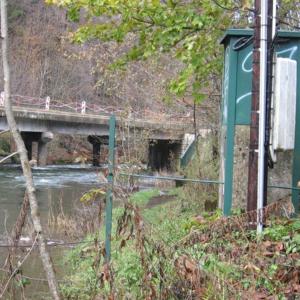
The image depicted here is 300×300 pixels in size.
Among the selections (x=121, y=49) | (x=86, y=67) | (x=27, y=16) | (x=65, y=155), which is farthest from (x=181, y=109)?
(x=27, y=16)

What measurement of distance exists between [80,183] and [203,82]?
58.1 ft

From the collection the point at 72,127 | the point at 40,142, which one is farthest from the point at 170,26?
the point at 40,142

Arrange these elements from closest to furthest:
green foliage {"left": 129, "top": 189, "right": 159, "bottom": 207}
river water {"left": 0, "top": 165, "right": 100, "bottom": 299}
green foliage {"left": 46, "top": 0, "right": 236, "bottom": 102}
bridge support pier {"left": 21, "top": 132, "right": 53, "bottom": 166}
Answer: green foliage {"left": 46, "top": 0, "right": 236, "bottom": 102} → river water {"left": 0, "top": 165, "right": 100, "bottom": 299} → green foliage {"left": 129, "top": 189, "right": 159, "bottom": 207} → bridge support pier {"left": 21, "top": 132, "right": 53, "bottom": 166}

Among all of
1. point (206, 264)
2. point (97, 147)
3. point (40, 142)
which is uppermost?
point (40, 142)

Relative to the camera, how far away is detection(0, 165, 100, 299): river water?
30.4 feet

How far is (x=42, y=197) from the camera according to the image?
69.7ft

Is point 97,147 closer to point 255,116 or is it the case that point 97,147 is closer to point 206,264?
point 255,116

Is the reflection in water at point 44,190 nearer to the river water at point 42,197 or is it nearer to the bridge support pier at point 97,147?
the river water at point 42,197

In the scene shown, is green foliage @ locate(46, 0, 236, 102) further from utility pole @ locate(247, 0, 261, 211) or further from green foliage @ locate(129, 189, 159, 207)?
green foliage @ locate(129, 189, 159, 207)

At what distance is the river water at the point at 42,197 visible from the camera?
30.4 ft

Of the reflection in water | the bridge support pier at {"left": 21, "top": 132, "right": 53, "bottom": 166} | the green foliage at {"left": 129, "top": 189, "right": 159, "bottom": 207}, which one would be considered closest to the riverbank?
the reflection in water

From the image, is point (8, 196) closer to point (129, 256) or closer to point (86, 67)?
point (129, 256)

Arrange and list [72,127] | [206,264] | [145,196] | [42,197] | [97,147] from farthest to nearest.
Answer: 1. [97,147]
2. [72,127]
3. [42,197]
4. [145,196]
5. [206,264]

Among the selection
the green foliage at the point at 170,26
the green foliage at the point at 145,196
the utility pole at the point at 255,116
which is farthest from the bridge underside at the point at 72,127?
the utility pole at the point at 255,116
